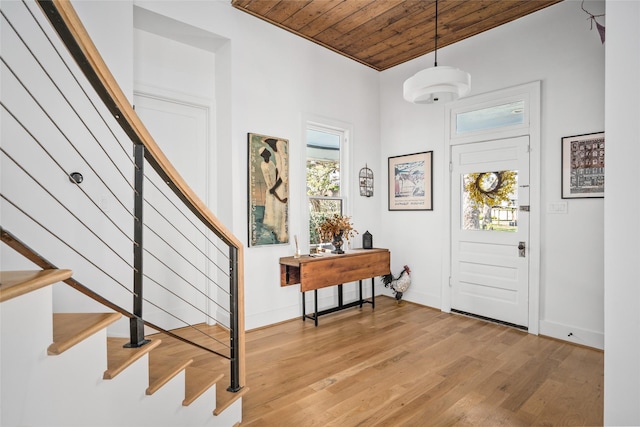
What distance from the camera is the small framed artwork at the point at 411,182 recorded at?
14.4ft

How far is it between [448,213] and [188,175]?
115 inches

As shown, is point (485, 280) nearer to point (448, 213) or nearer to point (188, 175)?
point (448, 213)

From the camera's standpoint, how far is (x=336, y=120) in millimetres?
4426

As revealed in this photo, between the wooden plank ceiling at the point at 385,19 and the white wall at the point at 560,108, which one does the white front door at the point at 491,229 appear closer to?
the white wall at the point at 560,108

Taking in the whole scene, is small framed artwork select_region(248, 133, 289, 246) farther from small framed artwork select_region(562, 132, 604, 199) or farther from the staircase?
small framed artwork select_region(562, 132, 604, 199)

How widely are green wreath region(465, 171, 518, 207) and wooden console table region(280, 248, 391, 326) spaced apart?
4.03 feet

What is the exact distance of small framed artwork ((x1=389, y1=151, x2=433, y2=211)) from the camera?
4.39 meters

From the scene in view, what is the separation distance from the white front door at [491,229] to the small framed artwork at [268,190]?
77.1 inches

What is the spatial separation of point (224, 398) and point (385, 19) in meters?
3.62

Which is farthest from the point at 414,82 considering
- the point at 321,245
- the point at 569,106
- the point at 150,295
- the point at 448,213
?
the point at 150,295

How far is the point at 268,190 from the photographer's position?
3752 mm

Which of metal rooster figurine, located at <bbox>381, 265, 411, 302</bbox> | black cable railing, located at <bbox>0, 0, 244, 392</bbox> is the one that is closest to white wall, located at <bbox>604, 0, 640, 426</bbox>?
black cable railing, located at <bbox>0, 0, 244, 392</bbox>

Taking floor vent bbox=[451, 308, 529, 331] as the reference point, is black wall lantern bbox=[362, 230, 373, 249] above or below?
above

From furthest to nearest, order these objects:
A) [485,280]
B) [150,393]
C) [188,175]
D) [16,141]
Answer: [485,280] < [188,175] < [16,141] < [150,393]
